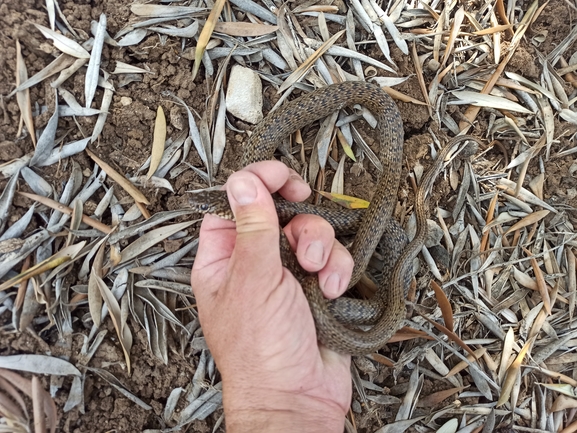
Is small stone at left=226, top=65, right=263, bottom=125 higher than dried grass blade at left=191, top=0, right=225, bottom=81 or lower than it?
lower

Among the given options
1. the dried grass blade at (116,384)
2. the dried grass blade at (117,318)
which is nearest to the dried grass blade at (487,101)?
the dried grass blade at (117,318)

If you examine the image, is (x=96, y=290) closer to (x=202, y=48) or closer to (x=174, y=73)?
(x=174, y=73)

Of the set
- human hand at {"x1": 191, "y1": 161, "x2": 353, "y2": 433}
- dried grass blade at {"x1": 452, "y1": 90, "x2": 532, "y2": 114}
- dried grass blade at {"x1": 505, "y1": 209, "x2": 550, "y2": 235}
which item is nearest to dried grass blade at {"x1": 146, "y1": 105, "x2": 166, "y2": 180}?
human hand at {"x1": 191, "y1": 161, "x2": 353, "y2": 433}

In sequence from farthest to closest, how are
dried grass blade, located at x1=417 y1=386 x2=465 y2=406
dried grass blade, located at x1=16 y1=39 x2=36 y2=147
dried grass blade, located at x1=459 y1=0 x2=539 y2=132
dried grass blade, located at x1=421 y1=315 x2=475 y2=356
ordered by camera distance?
1. dried grass blade, located at x1=459 y1=0 x2=539 y2=132
2. dried grass blade, located at x1=417 y1=386 x2=465 y2=406
3. dried grass blade, located at x1=421 y1=315 x2=475 y2=356
4. dried grass blade, located at x1=16 y1=39 x2=36 y2=147

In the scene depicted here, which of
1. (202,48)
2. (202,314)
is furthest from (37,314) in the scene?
(202,48)

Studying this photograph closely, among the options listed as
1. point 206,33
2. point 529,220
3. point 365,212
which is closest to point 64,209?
point 206,33

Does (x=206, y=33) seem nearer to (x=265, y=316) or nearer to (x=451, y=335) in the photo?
(x=265, y=316)

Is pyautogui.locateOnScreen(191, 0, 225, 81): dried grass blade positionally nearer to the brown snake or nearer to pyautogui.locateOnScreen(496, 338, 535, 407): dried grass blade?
the brown snake
